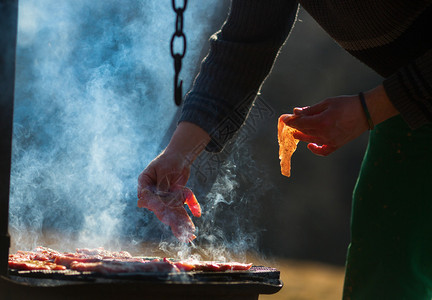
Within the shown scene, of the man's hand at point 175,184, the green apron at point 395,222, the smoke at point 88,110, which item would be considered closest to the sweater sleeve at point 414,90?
the green apron at point 395,222

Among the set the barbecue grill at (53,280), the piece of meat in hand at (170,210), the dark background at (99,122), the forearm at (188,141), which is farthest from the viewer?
the dark background at (99,122)

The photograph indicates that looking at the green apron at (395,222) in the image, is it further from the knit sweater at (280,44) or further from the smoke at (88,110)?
the smoke at (88,110)

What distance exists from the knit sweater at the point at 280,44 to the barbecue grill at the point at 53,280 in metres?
0.72

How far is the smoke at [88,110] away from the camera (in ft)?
12.9

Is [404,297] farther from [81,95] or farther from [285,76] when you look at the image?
[285,76]

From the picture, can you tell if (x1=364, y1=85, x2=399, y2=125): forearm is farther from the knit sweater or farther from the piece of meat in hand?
the piece of meat in hand

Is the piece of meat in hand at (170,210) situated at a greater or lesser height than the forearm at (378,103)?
lesser

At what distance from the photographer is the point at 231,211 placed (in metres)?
5.32

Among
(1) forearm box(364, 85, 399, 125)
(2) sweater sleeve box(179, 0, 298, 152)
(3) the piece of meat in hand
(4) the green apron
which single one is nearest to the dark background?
(2) sweater sleeve box(179, 0, 298, 152)

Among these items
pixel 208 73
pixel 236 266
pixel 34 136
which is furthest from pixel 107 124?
pixel 236 266

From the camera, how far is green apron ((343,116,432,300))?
1888 mm

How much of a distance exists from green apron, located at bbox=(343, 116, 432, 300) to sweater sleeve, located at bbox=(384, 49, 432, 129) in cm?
37

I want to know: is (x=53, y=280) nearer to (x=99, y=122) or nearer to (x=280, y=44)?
(x=280, y=44)

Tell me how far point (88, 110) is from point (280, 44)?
241 centimetres
